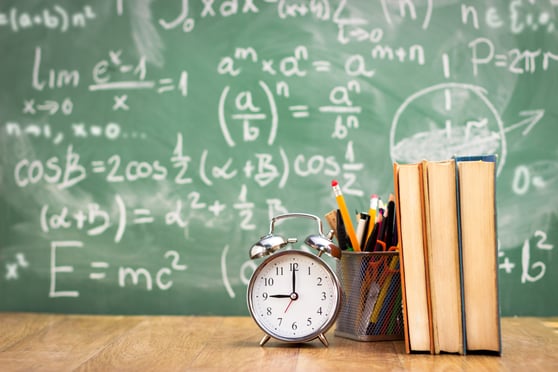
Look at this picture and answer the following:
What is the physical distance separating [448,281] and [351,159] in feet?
1.96

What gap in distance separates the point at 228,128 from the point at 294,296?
2.04 ft

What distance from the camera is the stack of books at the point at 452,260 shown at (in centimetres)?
141

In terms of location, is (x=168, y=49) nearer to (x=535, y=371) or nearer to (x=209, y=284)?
(x=209, y=284)

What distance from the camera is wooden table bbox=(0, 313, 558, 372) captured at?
1.31 m

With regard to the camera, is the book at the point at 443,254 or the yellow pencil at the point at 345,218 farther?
the yellow pencil at the point at 345,218

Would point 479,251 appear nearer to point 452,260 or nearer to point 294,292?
point 452,260

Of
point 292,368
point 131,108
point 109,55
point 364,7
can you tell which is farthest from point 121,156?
point 292,368

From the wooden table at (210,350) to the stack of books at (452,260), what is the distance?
0.15 ft

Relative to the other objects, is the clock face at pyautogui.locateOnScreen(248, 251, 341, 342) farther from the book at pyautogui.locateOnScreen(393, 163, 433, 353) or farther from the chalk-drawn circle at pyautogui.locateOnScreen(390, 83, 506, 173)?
the chalk-drawn circle at pyautogui.locateOnScreen(390, 83, 506, 173)

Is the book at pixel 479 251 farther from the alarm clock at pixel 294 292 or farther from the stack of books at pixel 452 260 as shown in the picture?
the alarm clock at pixel 294 292

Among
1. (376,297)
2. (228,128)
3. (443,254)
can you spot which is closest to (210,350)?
(376,297)

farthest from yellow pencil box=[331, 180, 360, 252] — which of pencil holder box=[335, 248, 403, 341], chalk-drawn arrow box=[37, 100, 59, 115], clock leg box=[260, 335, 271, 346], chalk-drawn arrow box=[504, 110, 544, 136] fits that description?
chalk-drawn arrow box=[37, 100, 59, 115]

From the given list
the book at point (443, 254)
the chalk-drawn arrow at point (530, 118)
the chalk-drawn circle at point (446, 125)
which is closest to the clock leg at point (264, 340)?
the book at point (443, 254)

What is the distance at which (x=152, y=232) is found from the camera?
77.6 inches
